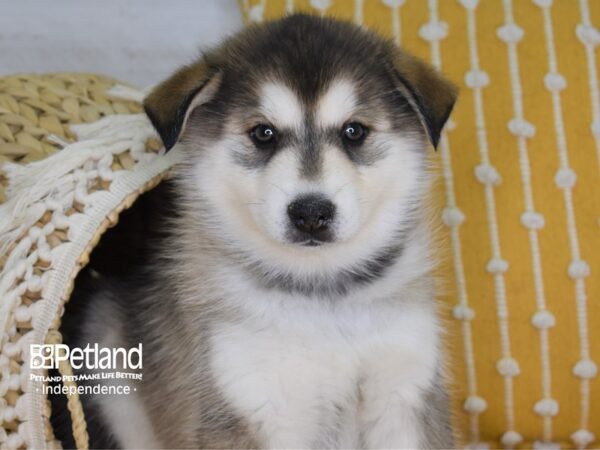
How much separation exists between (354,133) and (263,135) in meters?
0.22

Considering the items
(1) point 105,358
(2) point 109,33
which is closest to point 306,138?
(1) point 105,358

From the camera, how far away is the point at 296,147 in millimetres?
2035

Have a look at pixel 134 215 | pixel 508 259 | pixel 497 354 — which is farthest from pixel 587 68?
pixel 134 215

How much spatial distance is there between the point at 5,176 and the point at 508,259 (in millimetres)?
1516

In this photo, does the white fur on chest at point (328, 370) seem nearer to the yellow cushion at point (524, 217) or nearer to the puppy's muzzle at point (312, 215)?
the puppy's muzzle at point (312, 215)

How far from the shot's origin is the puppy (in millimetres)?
2008

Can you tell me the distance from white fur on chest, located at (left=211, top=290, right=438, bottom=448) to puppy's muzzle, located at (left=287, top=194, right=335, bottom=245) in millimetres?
251

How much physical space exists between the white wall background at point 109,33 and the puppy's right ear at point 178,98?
1.45m

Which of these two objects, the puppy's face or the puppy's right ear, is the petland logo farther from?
the puppy's right ear

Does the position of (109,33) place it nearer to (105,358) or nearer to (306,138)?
(105,358)

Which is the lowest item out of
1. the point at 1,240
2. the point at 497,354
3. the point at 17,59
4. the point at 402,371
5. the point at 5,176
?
the point at 497,354

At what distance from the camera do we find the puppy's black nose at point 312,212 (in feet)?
6.30

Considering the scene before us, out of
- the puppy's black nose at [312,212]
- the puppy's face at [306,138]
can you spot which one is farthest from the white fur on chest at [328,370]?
the puppy's black nose at [312,212]

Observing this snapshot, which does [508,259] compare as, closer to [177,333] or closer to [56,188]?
[177,333]
